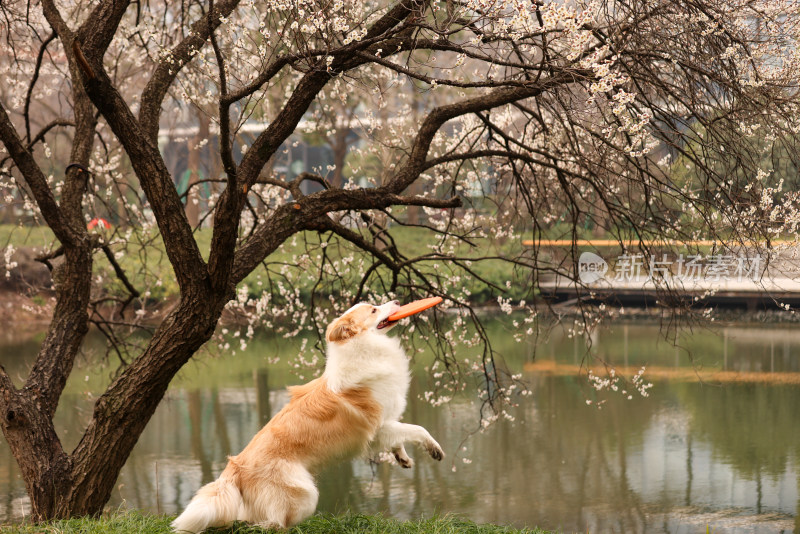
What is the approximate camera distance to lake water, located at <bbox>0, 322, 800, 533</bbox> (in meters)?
9.10

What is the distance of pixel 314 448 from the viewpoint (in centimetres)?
385

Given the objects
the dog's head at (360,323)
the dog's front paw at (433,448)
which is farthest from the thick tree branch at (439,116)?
the dog's front paw at (433,448)

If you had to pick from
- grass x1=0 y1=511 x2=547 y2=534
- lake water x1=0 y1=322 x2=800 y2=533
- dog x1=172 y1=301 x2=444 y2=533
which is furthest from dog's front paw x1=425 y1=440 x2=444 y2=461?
lake water x1=0 y1=322 x2=800 y2=533

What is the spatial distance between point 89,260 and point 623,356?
478 inches

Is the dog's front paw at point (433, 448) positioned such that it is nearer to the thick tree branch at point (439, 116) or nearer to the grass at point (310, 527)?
the grass at point (310, 527)

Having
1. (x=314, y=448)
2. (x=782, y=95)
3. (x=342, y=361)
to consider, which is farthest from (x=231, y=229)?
(x=782, y=95)

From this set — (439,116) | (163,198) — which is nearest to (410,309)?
(163,198)

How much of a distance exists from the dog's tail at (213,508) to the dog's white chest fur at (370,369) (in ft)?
2.40

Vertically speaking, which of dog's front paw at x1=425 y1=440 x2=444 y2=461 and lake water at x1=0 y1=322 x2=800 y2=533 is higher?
dog's front paw at x1=425 y1=440 x2=444 y2=461

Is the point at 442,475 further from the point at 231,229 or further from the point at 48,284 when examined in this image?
the point at 48,284

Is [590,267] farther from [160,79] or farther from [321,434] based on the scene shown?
[321,434]

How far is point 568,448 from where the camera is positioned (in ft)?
36.9

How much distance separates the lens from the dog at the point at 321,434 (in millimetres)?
3770

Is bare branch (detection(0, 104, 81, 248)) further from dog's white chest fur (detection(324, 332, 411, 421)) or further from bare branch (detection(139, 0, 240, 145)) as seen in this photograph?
dog's white chest fur (detection(324, 332, 411, 421))
